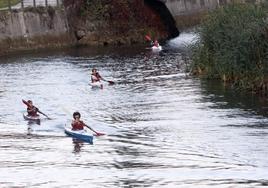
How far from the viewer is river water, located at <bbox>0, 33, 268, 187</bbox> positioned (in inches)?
1046

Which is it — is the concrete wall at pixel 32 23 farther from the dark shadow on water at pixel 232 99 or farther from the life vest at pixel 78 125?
the life vest at pixel 78 125

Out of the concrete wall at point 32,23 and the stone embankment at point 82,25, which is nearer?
the concrete wall at point 32,23

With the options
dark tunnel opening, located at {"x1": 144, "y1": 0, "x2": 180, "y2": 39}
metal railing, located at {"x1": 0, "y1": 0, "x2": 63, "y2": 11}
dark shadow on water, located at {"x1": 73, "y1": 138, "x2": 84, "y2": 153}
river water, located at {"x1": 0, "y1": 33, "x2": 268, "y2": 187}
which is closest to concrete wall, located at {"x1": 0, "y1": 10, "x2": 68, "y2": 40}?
metal railing, located at {"x1": 0, "y1": 0, "x2": 63, "y2": 11}

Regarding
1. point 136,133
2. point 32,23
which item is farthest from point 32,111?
point 32,23

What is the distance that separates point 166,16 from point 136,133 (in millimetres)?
56865

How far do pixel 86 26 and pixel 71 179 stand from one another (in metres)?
55.2

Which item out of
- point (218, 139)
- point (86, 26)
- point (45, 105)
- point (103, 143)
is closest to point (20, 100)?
point (45, 105)

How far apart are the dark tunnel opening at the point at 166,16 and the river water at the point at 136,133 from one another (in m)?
30.0

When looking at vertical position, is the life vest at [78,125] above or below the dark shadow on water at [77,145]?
above

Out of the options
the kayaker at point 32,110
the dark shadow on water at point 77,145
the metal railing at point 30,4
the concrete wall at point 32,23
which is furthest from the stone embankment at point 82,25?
the dark shadow on water at point 77,145

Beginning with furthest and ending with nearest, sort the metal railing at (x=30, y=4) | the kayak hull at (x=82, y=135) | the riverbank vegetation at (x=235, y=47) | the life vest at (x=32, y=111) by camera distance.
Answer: the metal railing at (x=30, y=4), the riverbank vegetation at (x=235, y=47), the life vest at (x=32, y=111), the kayak hull at (x=82, y=135)

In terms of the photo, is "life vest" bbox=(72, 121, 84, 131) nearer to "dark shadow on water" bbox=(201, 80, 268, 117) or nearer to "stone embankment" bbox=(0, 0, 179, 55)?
"dark shadow on water" bbox=(201, 80, 268, 117)

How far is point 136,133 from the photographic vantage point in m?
33.8

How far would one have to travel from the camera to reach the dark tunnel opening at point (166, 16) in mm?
87062
